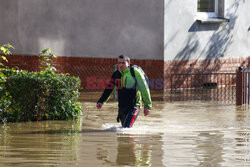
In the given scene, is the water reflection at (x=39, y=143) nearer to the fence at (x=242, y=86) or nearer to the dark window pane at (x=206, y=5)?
the fence at (x=242, y=86)

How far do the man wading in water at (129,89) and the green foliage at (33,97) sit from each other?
1.57 meters

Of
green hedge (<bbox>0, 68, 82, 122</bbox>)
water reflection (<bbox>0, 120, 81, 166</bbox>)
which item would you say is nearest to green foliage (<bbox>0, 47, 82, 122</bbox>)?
green hedge (<bbox>0, 68, 82, 122</bbox>)

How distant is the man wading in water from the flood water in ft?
→ 0.94

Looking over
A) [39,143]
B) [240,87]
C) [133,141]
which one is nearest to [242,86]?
[240,87]

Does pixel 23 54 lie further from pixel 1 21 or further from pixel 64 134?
pixel 64 134

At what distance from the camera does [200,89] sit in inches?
810

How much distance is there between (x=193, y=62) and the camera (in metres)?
21.1

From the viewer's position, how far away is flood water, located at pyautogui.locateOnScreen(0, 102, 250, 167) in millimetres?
7676

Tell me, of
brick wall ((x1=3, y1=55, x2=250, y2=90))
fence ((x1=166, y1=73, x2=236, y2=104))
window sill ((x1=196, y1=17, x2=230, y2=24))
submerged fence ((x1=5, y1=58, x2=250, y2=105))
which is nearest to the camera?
fence ((x1=166, y1=73, x2=236, y2=104))

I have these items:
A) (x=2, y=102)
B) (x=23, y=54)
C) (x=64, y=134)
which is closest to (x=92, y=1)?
(x=23, y=54)

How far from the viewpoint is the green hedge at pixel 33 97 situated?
38.3 ft

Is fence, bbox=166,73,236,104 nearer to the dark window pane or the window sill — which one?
the window sill

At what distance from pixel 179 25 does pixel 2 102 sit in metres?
10.0

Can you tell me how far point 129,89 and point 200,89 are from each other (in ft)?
33.7
